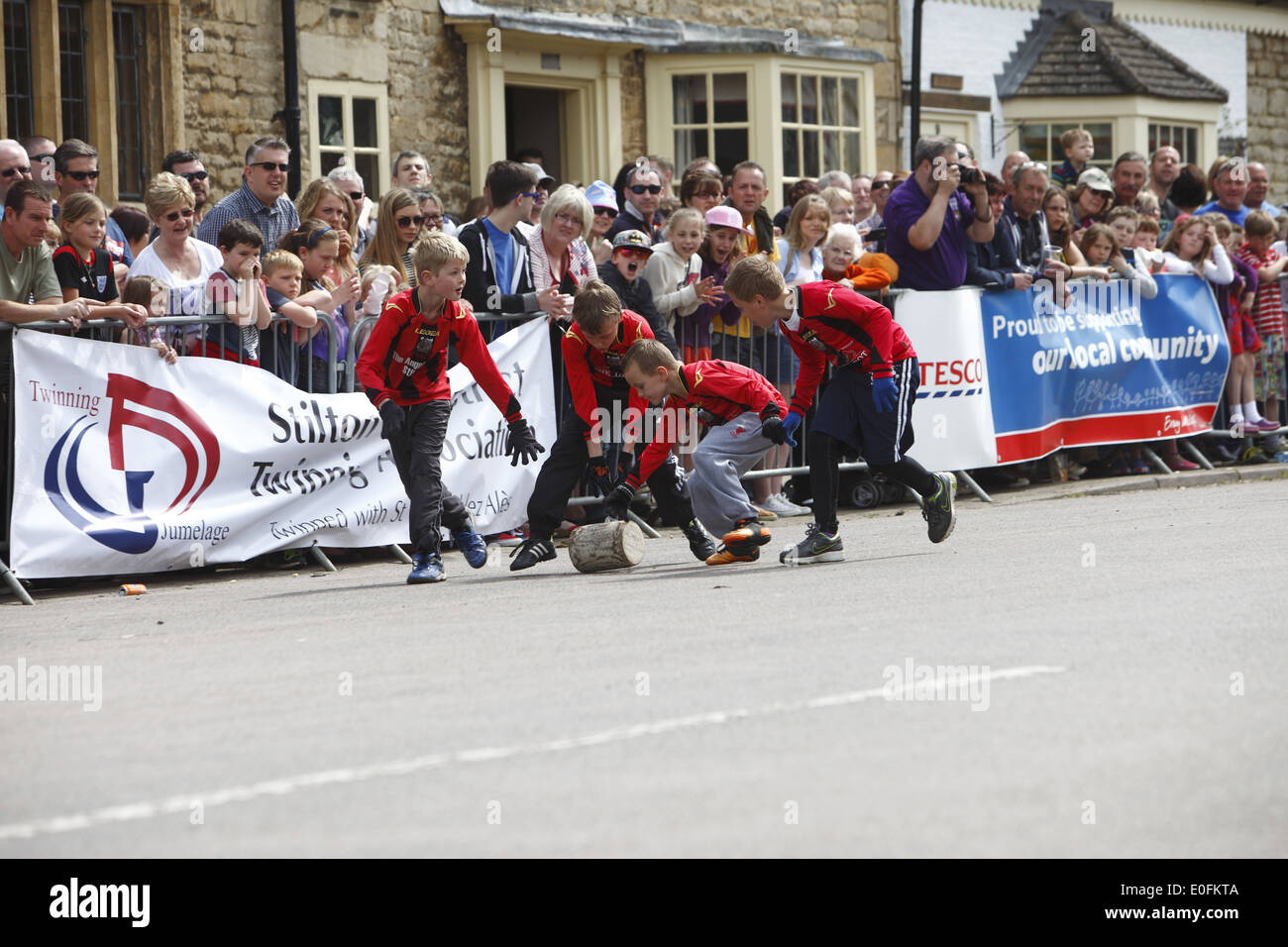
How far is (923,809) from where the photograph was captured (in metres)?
4.71

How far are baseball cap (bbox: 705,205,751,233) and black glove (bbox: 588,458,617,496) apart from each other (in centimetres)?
185

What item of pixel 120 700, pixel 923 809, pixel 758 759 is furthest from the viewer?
pixel 120 700

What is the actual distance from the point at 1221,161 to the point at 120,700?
1292 centimetres

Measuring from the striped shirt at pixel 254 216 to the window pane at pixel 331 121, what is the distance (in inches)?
269

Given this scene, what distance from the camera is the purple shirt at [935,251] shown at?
1385cm

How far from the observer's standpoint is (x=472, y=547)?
430 inches

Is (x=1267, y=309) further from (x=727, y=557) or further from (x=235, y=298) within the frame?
(x=235, y=298)

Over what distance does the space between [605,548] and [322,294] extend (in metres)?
2.37

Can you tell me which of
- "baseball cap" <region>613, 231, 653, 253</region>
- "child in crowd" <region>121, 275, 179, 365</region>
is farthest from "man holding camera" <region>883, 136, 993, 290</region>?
"child in crowd" <region>121, 275, 179, 365</region>

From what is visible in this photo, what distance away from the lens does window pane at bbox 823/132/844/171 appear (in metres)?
24.1

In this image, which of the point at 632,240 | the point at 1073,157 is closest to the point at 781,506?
the point at 632,240

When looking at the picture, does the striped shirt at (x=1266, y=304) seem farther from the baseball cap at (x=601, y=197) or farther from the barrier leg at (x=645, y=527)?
the barrier leg at (x=645, y=527)
